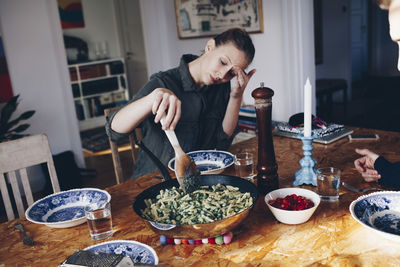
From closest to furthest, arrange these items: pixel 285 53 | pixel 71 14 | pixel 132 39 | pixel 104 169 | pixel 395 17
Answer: pixel 395 17
pixel 285 53
pixel 104 169
pixel 71 14
pixel 132 39

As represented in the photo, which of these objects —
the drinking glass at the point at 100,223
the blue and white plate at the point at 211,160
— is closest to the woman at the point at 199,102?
the blue and white plate at the point at 211,160

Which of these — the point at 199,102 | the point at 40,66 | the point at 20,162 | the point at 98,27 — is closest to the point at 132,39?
the point at 98,27

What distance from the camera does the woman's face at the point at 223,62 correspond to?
1586 millimetres

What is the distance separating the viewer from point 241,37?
1580 millimetres

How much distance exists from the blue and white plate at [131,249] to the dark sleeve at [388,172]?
821 mm

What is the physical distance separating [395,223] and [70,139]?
352 centimetres

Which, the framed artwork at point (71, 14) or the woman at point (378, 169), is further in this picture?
the framed artwork at point (71, 14)

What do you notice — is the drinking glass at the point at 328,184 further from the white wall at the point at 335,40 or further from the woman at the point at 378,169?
the white wall at the point at 335,40

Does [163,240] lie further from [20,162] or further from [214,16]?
[214,16]

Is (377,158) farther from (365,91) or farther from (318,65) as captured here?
(365,91)

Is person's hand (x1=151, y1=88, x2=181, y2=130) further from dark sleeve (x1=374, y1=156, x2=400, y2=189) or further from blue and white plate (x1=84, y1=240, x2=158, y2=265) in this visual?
dark sleeve (x1=374, y1=156, x2=400, y2=189)

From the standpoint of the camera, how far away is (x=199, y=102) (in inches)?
73.7

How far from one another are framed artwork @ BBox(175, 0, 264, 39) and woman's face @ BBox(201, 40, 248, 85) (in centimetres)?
170

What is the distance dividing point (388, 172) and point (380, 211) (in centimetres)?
21
